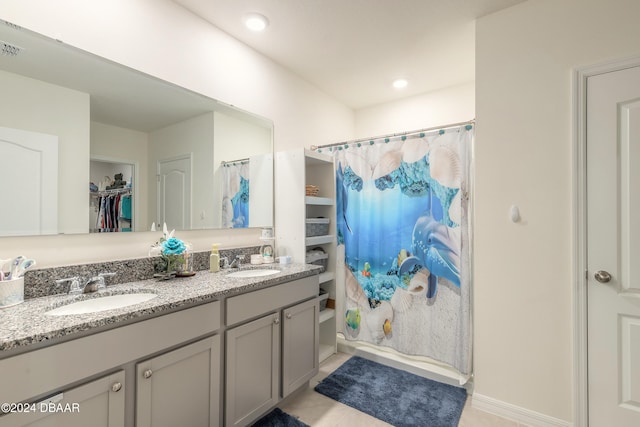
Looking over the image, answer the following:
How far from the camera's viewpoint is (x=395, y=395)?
2.06 meters

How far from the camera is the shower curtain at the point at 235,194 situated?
2170 millimetres

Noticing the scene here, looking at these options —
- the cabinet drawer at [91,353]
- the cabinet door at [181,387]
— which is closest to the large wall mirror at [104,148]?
the cabinet drawer at [91,353]

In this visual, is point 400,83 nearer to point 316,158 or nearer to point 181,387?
point 316,158

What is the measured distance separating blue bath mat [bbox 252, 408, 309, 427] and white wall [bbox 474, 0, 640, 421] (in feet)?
3.97

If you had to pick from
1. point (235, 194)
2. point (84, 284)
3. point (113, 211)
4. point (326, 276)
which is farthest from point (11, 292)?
point (326, 276)

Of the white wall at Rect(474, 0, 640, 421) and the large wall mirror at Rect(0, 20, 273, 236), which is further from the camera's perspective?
the white wall at Rect(474, 0, 640, 421)

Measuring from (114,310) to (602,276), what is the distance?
234 cm

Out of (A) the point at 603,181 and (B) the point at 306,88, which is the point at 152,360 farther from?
(B) the point at 306,88

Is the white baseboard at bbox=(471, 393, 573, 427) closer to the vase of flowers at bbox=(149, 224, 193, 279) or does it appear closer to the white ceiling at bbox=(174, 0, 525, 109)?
the vase of flowers at bbox=(149, 224, 193, 279)

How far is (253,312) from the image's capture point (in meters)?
1.61

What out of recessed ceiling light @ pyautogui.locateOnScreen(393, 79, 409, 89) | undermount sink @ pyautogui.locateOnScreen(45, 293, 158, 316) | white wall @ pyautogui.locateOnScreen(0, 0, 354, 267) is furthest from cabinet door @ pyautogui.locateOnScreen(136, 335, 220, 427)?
recessed ceiling light @ pyautogui.locateOnScreen(393, 79, 409, 89)

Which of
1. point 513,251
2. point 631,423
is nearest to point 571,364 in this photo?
point 631,423

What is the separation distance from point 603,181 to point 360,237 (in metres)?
1.63

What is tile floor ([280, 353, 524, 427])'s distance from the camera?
1775mm
